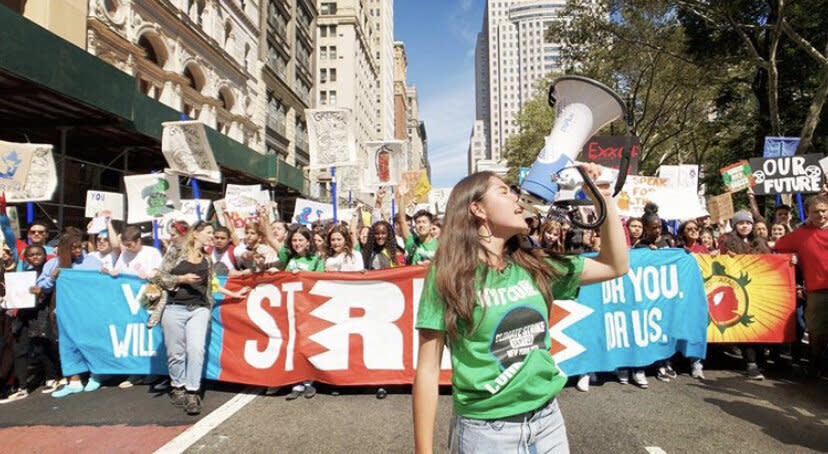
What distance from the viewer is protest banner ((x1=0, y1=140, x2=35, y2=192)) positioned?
21.9 feet

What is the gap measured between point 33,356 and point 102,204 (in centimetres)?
416

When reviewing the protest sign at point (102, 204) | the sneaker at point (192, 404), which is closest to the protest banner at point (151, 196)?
the protest sign at point (102, 204)

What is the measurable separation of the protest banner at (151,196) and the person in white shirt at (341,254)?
165 inches

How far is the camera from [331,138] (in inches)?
311

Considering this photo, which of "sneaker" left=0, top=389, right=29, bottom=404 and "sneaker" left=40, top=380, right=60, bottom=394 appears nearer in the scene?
"sneaker" left=0, top=389, right=29, bottom=404

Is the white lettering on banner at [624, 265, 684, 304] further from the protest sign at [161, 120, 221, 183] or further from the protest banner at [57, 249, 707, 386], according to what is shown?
the protest sign at [161, 120, 221, 183]

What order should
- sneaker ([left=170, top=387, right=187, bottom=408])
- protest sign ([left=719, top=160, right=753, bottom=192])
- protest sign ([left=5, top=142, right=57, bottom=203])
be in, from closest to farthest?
sneaker ([left=170, top=387, right=187, bottom=408]) < protest sign ([left=5, top=142, right=57, bottom=203]) < protest sign ([left=719, top=160, right=753, bottom=192])

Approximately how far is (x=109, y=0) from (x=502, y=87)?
107 m

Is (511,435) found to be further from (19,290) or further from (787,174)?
(787,174)

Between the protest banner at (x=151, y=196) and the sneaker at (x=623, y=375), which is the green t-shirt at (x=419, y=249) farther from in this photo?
the protest banner at (x=151, y=196)

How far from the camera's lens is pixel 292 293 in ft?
16.4

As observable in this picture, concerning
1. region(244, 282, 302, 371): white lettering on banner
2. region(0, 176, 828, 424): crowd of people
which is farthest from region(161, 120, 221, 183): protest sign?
region(244, 282, 302, 371): white lettering on banner

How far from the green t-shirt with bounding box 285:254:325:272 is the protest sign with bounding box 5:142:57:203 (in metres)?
4.34

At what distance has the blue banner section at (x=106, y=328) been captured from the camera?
5.24 m
